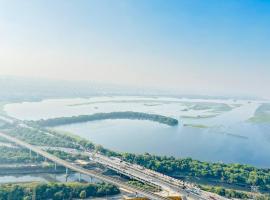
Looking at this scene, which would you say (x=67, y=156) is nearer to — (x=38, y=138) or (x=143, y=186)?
(x=38, y=138)

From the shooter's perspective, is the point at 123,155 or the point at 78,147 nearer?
the point at 123,155

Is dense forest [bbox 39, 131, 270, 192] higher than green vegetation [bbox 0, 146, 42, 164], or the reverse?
green vegetation [bbox 0, 146, 42, 164]

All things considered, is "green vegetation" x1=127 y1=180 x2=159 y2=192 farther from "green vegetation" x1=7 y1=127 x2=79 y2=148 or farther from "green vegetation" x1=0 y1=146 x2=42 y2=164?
"green vegetation" x1=7 y1=127 x2=79 y2=148

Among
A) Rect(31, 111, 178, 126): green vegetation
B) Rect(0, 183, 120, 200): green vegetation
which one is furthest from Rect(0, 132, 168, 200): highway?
Rect(31, 111, 178, 126): green vegetation

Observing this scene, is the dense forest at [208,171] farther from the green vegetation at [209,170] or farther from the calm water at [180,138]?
the calm water at [180,138]

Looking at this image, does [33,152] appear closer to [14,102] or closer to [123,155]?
[123,155]

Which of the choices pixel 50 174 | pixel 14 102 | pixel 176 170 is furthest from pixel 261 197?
pixel 14 102
